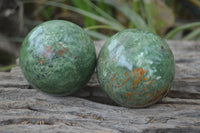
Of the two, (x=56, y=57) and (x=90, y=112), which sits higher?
(x=56, y=57)

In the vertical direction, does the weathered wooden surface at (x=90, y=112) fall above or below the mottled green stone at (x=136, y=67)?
below

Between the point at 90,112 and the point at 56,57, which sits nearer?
the point at 56,57

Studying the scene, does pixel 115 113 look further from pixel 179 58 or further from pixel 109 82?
pixel 179 58

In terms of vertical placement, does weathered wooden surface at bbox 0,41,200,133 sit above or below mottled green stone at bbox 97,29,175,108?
below
